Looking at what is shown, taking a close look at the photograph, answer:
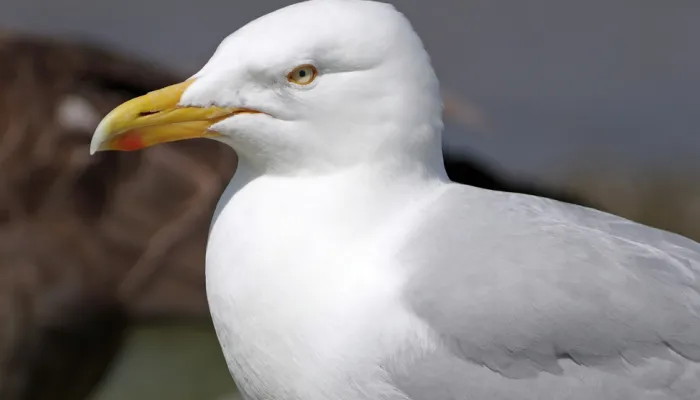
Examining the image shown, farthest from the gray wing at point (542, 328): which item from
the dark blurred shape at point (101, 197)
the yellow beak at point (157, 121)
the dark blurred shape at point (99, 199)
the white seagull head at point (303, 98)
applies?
the dark blurred shape at point (99, 199)

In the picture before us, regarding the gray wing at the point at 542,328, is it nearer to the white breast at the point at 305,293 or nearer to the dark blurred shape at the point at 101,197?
the white breast at the point at 305,293

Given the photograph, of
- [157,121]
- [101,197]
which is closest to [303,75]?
[157,121]

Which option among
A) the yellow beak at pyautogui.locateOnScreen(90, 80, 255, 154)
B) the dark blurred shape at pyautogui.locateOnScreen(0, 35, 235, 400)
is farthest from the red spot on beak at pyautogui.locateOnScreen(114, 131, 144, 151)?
the dark blurred shape at pyautogui.locateOnScreen(0, 35, 235, 400)

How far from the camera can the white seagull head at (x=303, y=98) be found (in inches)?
63.9

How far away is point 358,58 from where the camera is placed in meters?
1.64

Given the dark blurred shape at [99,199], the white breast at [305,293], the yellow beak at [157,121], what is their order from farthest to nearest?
1. the dark blurred shape at [99,199]
2. the yellow beak at [157,121]
3. the white breast at [305,293]

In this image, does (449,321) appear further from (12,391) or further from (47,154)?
(47,154)

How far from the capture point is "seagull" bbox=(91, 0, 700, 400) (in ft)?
5.06

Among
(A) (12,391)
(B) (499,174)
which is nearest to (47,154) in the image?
(A) (12,391)

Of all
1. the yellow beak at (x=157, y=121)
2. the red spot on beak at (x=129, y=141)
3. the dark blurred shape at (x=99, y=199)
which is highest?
the yellow beak at (x=157, y=121)

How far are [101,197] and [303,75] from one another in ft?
6.77

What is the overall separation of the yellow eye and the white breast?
146 millimetres

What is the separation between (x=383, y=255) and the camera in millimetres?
1590

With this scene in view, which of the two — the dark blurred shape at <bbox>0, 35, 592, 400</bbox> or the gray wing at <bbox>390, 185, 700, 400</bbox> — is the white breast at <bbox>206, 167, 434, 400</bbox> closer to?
the gray wing at <bbox>390, 185, 700, 400</bbox>
